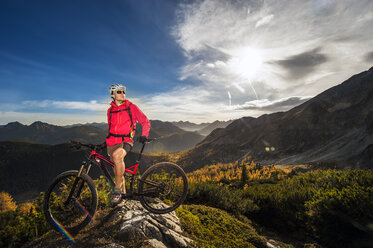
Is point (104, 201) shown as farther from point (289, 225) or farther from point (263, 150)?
point (263, 150)

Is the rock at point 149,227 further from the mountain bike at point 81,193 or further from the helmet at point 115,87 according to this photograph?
the helmet at point 115,87

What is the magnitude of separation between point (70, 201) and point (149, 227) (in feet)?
6.89

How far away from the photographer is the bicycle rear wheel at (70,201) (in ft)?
12.5

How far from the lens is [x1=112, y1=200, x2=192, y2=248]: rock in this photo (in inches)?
129

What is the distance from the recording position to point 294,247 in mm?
4852

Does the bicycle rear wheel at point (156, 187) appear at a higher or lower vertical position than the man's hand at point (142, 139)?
lower

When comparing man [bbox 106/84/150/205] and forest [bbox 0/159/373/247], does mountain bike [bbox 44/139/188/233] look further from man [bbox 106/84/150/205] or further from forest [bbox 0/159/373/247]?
forest [bbox 0/159/373/247]

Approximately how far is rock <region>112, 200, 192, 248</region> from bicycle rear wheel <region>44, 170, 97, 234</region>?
2.29 ft

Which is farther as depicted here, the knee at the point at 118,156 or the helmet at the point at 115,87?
the helmet at the point at 115,87

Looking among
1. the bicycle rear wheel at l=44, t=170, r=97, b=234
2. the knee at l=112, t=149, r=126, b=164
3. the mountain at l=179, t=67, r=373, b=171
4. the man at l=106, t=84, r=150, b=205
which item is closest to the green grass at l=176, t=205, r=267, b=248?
the man at l=106, t=84, r=150, b=205

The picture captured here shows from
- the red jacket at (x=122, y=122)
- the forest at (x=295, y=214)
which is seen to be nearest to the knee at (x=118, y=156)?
the red jacket at (x=122, y=122)

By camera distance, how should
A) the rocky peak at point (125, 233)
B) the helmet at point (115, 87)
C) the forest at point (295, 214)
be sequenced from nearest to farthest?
the rocky peak at point (125, 233) < the forest at point (295, 214) < the helmet at point (115, 87)

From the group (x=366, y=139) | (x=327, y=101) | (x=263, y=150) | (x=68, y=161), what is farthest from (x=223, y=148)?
(x=68, y=161)

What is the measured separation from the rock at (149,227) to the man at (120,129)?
52cm
